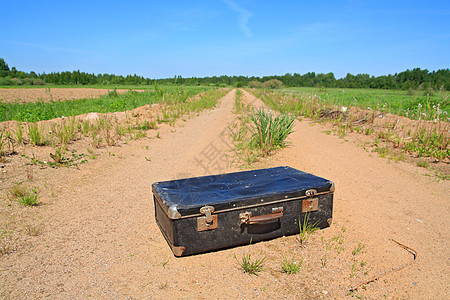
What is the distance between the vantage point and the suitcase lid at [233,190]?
2.56 m

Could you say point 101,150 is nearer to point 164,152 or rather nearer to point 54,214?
A: point 164,152

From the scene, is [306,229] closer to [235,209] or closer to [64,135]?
[235,209]

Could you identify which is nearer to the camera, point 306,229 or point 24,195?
point 306,229

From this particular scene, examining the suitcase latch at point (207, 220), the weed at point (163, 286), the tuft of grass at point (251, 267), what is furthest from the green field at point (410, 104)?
the weed at point (163, 286)

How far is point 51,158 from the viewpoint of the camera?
5.25 m

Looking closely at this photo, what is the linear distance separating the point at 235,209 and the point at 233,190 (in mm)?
332

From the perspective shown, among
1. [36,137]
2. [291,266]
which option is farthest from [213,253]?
[36,137]

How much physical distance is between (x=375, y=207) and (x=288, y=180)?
1457 mm

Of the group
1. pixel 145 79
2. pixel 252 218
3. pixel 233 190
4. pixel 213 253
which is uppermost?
pixel 145 79

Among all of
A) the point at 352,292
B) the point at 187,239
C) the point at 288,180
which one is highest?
the point at 288,180

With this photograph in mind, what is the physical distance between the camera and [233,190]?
2.92 metres

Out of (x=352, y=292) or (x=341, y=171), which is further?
(x=341, y=171)

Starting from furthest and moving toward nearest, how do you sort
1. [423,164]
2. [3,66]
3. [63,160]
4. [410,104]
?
[3,66] < [410,104] < [423,164] < [63,160]

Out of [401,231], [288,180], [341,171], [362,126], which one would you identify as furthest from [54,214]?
[362,126]
